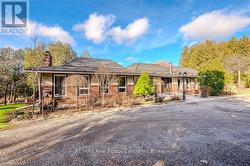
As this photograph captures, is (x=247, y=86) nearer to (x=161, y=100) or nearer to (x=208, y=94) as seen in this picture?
(x=208, y=94)

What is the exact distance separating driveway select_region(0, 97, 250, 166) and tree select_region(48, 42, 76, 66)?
25.9 meters

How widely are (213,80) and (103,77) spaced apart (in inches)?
541

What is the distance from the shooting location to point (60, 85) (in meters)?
13.8

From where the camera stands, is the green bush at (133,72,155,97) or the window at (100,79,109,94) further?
the green bush at (133,72,155,97)

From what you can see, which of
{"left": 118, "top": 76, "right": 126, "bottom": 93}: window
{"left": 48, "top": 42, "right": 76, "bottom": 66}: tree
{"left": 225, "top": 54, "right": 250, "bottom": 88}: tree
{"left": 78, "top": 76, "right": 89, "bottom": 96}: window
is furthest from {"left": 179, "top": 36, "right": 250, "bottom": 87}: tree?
{"left": 78, "top": 76, "right": 89, "bottom": 96}: window

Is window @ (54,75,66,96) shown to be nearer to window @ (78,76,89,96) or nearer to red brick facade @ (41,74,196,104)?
red brick facade @ (41,74,196,104)

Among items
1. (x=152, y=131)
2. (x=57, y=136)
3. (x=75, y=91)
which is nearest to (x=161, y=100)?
(x=75, y=91)

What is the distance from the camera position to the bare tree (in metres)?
14.3

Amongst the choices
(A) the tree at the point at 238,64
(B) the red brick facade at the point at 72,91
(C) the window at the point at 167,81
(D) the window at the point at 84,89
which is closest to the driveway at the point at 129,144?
(B) the red brick facade at the point at 72,91

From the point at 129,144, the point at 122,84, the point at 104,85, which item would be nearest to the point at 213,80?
the point at 122,84

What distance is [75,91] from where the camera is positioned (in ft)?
47.2

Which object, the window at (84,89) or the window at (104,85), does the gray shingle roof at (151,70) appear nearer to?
the window at (104,85)

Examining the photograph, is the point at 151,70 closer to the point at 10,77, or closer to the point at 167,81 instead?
the point at 167,81

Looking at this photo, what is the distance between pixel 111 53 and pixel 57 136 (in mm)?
31178
